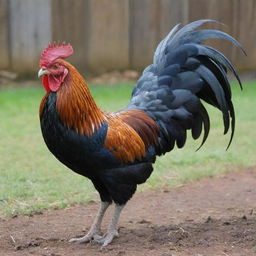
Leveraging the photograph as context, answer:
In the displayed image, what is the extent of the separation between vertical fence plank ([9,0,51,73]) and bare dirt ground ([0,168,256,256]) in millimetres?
6161

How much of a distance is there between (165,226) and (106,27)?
25.5 feet

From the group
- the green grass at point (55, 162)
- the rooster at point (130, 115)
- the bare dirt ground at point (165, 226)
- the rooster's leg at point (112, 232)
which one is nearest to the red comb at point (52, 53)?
the rooster at point (130, 115)

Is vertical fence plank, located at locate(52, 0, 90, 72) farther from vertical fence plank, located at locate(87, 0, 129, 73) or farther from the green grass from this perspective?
the green grass

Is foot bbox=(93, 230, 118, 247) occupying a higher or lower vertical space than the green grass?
higher

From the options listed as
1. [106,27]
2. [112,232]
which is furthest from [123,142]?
[106,27]

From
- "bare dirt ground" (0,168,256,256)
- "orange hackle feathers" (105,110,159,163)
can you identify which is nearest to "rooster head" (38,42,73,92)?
"orange hackle feathers" (105,110,159,163)

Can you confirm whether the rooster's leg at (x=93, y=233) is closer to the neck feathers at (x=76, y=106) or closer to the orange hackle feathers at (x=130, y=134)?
the orange hackle feathers at (x=130, y=134)

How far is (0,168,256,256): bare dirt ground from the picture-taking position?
17.3 ft

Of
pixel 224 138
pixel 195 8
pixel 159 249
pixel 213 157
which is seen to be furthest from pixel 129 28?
pixel 159 249

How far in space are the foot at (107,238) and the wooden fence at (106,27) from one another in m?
7.78

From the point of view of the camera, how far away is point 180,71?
228 inches

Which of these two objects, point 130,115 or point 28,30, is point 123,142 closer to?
point 130,115

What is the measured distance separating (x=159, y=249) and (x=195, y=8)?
9056 mm

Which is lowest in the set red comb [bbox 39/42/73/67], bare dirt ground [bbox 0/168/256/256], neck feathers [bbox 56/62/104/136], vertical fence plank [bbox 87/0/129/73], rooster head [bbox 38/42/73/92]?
bare dirt ground [bbox 0/168/256/256]
